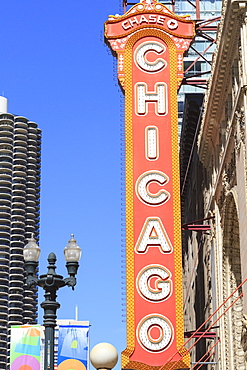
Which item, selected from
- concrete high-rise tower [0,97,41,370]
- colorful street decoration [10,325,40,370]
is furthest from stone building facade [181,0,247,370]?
concrete high-rise tower [0,97,41,370]

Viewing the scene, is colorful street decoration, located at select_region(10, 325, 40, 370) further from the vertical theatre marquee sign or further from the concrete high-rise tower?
the concrete high-rise tower

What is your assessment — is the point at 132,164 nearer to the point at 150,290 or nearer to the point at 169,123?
the point at 169,123

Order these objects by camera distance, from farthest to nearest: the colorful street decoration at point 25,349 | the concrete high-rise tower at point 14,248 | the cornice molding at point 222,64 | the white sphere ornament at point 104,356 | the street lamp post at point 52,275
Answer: the concrete high-rise tower at point 14,248, the colorful street decoration at point 25,349, the cornice molding at point 222,64, the street lamp post at point 52,275, the white sphere ornament at point 104,356

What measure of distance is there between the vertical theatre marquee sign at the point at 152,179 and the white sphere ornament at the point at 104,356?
57.8ft

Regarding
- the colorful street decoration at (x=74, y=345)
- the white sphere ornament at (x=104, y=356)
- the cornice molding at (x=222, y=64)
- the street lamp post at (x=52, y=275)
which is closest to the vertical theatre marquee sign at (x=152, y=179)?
the cornice molding at (x=222, y=64)

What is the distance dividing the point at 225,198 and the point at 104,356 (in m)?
20.8

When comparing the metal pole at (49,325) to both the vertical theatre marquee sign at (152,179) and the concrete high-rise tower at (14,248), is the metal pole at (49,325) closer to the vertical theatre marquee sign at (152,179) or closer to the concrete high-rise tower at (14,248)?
the vertical theatre marquee sign at (152,179)

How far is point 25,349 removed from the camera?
62.2 m

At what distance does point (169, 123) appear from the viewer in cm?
4319

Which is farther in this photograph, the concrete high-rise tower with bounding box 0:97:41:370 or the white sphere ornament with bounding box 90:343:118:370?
the concrete high-rise tower with bounding box 0:97:41:370

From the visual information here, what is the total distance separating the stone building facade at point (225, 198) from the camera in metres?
33.1

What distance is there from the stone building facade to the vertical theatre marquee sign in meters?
2.05

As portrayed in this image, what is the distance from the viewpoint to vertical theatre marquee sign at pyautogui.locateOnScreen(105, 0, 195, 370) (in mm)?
39438

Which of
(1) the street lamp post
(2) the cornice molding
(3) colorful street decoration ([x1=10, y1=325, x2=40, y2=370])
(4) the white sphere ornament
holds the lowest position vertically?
(3) colorful street decoration ([x1=10, y1=325, x2=40, y2=370])
